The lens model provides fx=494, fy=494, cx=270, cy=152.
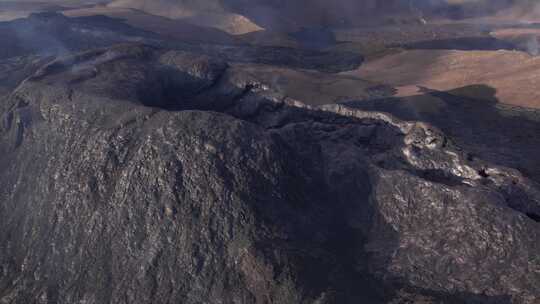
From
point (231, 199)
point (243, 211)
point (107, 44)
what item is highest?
Answer: point (231, 199)

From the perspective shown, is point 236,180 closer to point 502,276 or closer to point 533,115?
point 502,276

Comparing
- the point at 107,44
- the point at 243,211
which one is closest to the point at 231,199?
the point at 243,211

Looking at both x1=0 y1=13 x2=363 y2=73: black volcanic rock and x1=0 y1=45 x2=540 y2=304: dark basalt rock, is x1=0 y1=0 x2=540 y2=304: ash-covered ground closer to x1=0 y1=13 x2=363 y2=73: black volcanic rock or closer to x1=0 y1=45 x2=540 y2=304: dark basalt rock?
x1=0 y1=45 x2=540 y2=304: dark basalt rock

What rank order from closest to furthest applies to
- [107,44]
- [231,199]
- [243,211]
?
1. [243,211]
2. [231,199]
3. [107,44]

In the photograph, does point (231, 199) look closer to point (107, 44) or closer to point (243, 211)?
point (243, 211)

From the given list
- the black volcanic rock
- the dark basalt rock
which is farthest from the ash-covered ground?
the black volcanic rock

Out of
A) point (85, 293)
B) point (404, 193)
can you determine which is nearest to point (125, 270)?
point (85, 293)

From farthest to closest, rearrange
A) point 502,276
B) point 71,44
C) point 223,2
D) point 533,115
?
point 223,2 < point 71,44 < point 533,115 < point 502,276

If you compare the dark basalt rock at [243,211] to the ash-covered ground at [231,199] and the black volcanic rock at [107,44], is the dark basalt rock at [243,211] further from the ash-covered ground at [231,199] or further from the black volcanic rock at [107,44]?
the black volcanic rock at [107,44]
